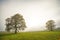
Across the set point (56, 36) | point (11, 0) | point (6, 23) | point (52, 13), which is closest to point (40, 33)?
point (56, 36)

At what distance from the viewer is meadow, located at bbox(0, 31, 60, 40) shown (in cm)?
233

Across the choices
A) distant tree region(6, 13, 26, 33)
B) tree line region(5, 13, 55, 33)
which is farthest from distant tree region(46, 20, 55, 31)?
distant tree region(6, 13, 26, 33)

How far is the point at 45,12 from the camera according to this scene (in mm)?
2488

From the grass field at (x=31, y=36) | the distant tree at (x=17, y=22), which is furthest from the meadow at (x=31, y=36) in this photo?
the distant tree at (x=17, y=22)

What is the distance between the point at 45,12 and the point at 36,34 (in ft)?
1.55

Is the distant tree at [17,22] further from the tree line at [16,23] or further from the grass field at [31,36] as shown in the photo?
the grass field at [31,36]

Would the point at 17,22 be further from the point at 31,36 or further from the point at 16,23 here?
the point at 31,36

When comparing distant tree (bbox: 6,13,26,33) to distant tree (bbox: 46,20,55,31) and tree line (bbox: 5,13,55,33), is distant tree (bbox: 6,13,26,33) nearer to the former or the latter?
Answer: tree line (bbox: 5,13,55,33)

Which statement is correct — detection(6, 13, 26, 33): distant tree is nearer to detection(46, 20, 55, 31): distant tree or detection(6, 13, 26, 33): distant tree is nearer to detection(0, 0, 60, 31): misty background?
detection(0, 0, 60, 31): misty background

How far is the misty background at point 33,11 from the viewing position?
7.91ft

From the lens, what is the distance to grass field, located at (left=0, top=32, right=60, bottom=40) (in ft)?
7.64

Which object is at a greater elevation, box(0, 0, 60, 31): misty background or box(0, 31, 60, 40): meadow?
box(0, 0, 60, 31): misty background

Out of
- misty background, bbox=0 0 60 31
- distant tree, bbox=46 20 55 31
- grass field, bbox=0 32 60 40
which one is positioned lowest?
grass field, bbox=0 32 60 40

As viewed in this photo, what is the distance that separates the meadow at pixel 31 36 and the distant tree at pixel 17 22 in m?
0.11
